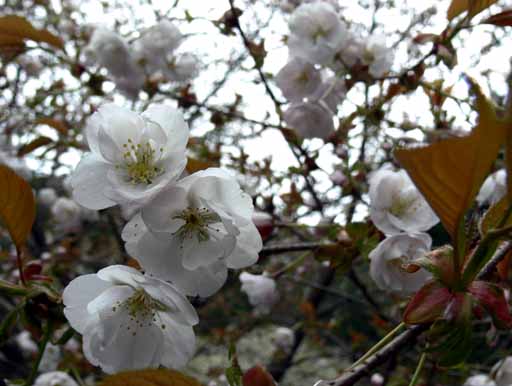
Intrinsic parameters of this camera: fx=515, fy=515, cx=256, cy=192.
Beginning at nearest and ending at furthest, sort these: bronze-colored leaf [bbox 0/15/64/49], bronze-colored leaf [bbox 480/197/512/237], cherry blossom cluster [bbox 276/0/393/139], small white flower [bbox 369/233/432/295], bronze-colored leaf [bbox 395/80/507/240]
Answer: bronze-colored leaf [bbox 395/80/507/240] < bronze-colored leaf [bbox 480/197/512/237] < small white flower [bbox 369/233/432/295] < bronze-colored leaf [bbox 0/15/64/49] < cherry blossom cluster [bbox 276/0/393/139]

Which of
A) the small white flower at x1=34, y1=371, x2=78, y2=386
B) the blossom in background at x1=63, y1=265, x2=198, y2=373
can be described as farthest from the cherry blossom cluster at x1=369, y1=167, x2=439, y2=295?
the small white flower at x1=34, y1=371, x2=78, y2=386

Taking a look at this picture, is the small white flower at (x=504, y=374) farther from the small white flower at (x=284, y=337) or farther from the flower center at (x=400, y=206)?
the small white flower at (x=284, y=337)

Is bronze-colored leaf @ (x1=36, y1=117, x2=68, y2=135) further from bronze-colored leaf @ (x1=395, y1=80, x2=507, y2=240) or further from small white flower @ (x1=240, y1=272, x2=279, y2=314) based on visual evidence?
bronze-colored leaf @ (x1=395, y1=80, x2=507, y2=240)

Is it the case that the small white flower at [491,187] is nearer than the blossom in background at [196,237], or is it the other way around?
the blossom in background at [196,237]

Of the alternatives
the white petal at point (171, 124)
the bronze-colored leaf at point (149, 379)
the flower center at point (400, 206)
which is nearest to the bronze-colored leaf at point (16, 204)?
the white petal at point (171, 124)

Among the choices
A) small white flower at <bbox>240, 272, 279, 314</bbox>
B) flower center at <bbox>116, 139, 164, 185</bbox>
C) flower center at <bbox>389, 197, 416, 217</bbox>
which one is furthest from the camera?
small white flower at <bbox>240, 272, 279, 314</bbox>

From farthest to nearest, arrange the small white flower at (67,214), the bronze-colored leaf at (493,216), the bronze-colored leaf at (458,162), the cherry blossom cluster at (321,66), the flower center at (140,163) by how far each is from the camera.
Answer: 1. the small white flower at (67,214)
2. the cherry blossom cluster at (321,66)
3. the flower center at (140,163)
4. the bronze-colored leaf at (493,216)
5. the bronze-colored leaf at (458,162)

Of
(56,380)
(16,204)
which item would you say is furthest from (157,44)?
(16,204)

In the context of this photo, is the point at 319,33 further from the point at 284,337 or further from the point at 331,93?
the point at 284,337
